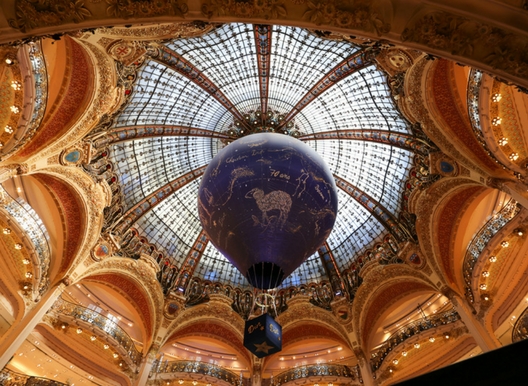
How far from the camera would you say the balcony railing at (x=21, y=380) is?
452 inches

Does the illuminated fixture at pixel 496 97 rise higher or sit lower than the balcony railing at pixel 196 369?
higher

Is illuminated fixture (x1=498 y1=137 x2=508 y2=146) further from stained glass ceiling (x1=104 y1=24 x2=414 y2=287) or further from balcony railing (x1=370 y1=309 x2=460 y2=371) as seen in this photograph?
balcony railing (x1=370 y1=309 x2=460 y2=371)

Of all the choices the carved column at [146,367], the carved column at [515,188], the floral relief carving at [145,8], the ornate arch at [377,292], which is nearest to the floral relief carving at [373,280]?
the ornate arch at [377,292]

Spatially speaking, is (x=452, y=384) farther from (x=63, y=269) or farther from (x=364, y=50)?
(x=63, y=269)

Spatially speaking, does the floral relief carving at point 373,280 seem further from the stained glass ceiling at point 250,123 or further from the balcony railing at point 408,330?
the stained glass ceiling at point 250,123

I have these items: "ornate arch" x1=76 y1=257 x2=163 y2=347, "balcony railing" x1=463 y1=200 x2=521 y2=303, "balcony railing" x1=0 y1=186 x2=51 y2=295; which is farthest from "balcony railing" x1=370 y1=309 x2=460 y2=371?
"balcony railing" x1=0 y1=186 x2=51 y2=295

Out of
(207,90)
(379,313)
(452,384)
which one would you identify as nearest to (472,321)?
(379,313)

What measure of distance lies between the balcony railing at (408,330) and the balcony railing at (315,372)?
3.77 ft

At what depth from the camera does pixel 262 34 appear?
1388cm

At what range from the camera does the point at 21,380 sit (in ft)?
39.1

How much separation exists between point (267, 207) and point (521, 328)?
9175 mm

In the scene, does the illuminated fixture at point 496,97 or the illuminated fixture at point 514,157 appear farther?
the illuminated fixture at point 514,157

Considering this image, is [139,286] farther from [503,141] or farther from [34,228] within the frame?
[503,141]

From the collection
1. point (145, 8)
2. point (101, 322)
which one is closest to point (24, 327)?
point (101, 322)
